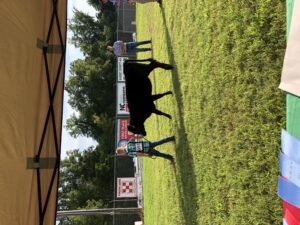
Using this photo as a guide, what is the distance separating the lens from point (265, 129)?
147 inches

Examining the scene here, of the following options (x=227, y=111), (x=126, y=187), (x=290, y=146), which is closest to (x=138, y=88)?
(x=227, y=111)

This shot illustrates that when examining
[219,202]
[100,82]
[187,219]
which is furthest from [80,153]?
[219,202]

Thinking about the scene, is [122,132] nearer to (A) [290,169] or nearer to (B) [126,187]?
(B) [126,187]

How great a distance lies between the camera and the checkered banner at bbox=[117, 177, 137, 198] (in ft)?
57.4

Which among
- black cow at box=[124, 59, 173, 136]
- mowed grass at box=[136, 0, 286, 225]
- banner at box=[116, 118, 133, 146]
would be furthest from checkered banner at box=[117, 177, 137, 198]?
black cow at box=[124, 59, 173, 136]

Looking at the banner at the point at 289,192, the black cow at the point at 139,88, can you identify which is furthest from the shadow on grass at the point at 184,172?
the banner at the point at 289,192

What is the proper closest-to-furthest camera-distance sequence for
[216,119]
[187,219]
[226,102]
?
[226,102], [216,119], [187,219]

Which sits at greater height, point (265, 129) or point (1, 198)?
point (265, 129)

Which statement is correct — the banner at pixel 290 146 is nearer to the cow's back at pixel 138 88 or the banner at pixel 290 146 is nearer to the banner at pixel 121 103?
the cow's back at pixel 138 88

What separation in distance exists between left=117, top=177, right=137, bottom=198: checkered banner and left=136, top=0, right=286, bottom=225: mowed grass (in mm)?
9569

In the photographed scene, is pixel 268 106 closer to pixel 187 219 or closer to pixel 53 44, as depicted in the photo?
pixel 53 44

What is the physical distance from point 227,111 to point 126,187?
13780 millimetres

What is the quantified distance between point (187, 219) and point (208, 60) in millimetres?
3094

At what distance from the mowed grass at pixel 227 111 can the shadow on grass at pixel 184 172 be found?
0.06 ft
